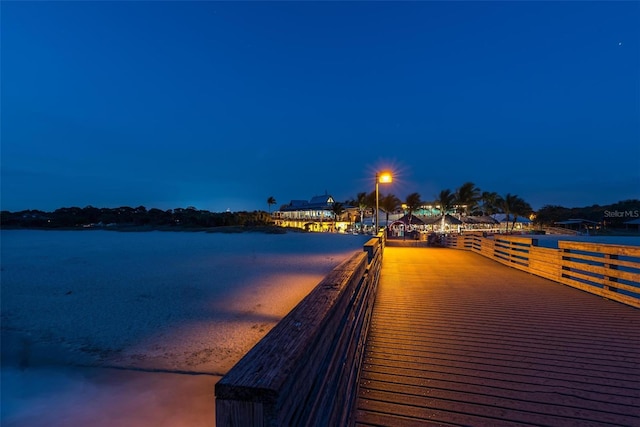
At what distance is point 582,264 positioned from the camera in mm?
7121

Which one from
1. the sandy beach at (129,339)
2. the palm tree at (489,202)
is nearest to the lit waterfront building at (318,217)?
the palm tree at (489,202)

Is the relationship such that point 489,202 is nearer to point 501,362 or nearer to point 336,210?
point 336,210

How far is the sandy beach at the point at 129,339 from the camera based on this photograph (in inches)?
220

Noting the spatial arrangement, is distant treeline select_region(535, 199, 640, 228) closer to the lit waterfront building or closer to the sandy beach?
the lit waterfront building

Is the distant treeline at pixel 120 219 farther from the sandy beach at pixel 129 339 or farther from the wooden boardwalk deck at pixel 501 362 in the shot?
the wooden boardwalk deck at pixel 501 362

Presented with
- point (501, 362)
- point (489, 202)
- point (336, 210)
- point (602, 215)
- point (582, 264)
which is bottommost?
point (501, 362)

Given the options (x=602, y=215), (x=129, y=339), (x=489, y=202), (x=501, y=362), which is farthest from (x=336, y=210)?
(x=501, y=362)

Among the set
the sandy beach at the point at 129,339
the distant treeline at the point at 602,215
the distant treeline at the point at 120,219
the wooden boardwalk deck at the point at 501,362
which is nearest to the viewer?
the wooden boardwalk deck at the point at 501,362

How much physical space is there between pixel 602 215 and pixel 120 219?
11573cm

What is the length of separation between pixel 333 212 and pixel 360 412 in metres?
61.2

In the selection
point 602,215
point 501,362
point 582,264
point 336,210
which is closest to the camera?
point 501,362

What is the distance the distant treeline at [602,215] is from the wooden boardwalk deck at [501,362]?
77.1m

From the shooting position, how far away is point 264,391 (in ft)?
2.39

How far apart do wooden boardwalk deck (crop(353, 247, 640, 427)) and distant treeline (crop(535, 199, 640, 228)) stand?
77.1 metres
